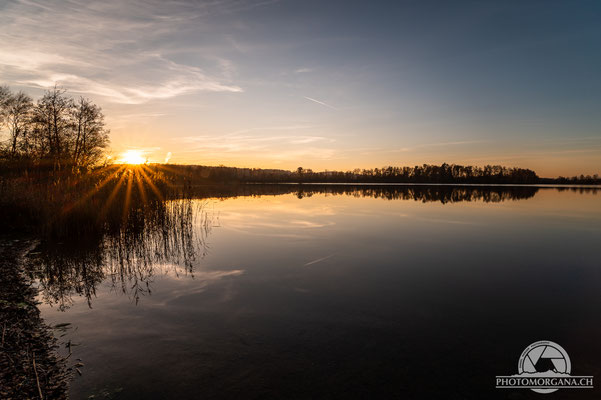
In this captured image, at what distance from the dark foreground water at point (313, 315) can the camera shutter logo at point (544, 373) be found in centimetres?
13

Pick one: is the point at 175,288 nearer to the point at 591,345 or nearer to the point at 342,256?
the point at 342,256

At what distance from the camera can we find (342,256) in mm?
12805

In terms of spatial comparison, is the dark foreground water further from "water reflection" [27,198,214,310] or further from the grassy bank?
the grassy bank

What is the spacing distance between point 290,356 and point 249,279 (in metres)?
4.76

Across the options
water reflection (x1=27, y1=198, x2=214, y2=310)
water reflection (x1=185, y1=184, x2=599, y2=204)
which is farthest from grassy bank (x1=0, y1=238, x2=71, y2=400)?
water reflection (x1=185, y1=184, x2=599, y2=204)

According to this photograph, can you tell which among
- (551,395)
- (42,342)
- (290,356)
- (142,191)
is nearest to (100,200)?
(142,191)

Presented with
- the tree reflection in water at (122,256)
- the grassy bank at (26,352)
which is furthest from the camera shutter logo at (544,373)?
the tree reflection in water at (122,256)

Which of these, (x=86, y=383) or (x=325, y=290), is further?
(x=325, y=290)

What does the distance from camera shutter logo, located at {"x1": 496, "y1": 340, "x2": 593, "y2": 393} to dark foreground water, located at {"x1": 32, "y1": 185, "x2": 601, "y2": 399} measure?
129mm

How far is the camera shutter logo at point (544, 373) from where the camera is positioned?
15.7 feet

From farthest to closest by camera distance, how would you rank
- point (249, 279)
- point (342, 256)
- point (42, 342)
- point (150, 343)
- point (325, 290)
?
point (342, 256) → point (249, 279) → point (325, 290) → point (150, 343) → point (42, 342)

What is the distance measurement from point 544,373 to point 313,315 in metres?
4.29

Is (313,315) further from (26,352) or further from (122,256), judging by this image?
(122,256)

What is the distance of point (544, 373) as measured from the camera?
5.12m
